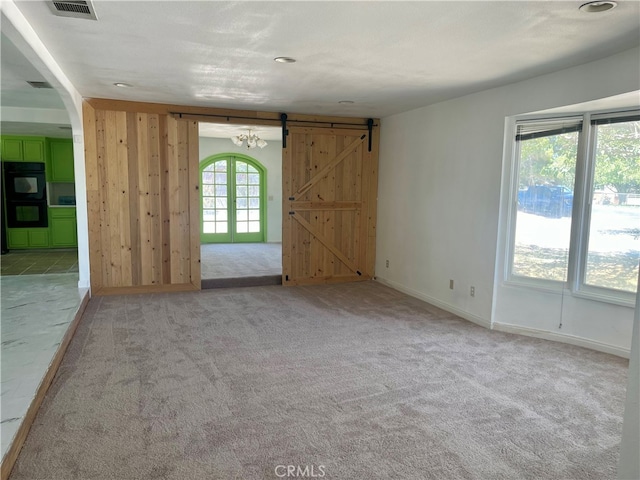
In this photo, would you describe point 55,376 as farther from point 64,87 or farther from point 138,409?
point 64,87

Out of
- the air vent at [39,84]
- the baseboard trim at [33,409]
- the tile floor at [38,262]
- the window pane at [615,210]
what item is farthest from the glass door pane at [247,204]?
the window pane at [615,210]

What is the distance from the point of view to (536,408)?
2.87 metres

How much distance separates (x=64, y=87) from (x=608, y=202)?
5126 mm

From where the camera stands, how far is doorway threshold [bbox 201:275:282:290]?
20.3 feet

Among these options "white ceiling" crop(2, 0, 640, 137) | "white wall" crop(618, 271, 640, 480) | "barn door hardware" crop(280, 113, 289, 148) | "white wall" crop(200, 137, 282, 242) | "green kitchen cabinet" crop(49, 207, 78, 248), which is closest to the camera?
"white wall" crop(618, 271, 640, 480)

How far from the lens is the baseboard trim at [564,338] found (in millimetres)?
3821

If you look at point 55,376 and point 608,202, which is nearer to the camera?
point 55,376

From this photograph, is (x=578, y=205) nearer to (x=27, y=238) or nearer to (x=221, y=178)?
(x=221, y=178)

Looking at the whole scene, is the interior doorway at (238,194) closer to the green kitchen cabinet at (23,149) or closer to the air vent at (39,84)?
the green kitchen cabinet at (23,149)

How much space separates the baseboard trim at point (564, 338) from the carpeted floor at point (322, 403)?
107mm

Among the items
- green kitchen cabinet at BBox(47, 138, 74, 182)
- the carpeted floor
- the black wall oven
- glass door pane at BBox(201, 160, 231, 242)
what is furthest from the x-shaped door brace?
the black wall oven

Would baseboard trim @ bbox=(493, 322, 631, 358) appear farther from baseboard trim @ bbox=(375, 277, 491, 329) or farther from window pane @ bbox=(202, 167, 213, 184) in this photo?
window pane @ bbox=(202, 167, 213, 184)

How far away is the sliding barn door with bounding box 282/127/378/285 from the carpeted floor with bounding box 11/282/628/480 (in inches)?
78.6

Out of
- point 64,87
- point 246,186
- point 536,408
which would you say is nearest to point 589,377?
point 536,408
